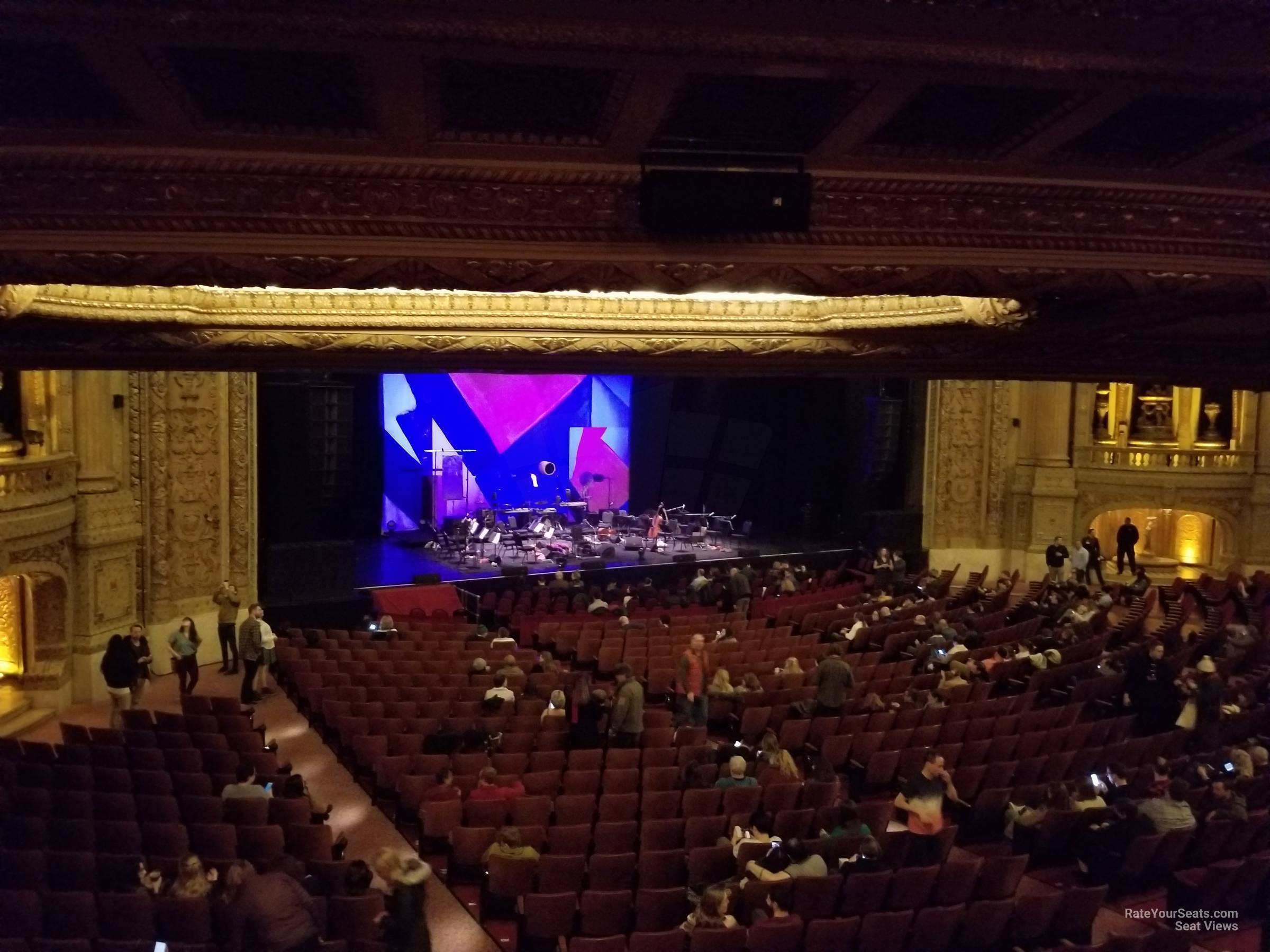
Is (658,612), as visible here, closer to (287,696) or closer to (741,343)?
(287,696)

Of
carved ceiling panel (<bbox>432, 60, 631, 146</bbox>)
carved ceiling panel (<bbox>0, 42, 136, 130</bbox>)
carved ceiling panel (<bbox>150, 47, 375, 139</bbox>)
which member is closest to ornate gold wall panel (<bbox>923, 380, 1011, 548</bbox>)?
carved ceiling panel (<bbox>432, 60, 631, 146</bbox>)

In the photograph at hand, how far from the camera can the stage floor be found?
16859 mm

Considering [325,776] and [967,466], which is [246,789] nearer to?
[325,776]

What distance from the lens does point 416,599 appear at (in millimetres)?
15883

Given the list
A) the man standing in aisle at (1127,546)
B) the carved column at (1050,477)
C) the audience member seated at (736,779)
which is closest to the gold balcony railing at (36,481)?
the audience member seated at (736,779)

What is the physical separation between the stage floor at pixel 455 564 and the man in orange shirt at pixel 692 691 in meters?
7.52

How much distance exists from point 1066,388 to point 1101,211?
19.0 m

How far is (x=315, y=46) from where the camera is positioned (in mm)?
1938

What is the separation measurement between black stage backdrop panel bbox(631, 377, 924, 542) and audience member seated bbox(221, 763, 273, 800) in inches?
519

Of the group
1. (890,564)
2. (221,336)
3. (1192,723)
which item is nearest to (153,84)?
(221,336)

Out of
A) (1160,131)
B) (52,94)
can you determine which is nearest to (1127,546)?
(1160,131)

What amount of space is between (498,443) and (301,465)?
25.4ft

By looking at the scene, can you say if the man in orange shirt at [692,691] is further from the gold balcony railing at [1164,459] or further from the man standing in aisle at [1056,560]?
the gold balcony railing at [1164,459]

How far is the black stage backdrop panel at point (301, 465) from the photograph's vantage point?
14930mm
